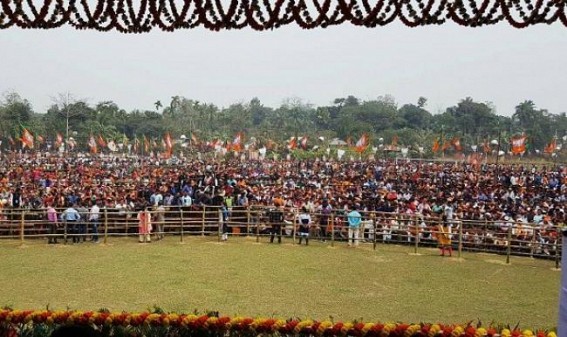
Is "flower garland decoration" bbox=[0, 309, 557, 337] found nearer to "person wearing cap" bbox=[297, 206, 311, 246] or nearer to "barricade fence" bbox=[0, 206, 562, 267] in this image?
"barricade fence" bbox=[0, 206, 562, 267]

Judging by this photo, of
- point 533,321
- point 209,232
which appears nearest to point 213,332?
point 533,321

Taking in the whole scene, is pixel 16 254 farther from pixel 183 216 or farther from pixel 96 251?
pixel 183 216

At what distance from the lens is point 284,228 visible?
1574cm

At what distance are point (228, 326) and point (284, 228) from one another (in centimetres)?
1051

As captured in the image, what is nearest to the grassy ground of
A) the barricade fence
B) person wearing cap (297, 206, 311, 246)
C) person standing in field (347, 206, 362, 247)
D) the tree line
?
the barricade fence

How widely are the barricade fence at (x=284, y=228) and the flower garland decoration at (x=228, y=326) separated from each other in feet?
28.2

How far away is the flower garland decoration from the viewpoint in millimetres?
4965

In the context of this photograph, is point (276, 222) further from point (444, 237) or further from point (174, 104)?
point (174, 104)

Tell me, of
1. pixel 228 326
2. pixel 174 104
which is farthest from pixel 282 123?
pixel 228 326

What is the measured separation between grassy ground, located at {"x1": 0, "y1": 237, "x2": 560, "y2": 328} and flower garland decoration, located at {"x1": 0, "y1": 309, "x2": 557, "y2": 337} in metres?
3.00

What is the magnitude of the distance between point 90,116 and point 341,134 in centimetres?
3137

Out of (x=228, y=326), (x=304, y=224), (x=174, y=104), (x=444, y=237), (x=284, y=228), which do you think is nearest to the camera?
(x=228, y=326)

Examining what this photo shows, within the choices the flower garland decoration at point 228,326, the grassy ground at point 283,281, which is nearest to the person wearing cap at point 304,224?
the grassy ground at point 283,281

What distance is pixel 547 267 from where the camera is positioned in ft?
40.6
